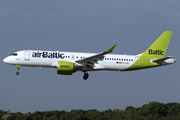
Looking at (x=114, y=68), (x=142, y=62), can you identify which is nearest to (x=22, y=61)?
(x=114, y=68)

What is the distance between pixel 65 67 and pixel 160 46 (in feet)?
58.7

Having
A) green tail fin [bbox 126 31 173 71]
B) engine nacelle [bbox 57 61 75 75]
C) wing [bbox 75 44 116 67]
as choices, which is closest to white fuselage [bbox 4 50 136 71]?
wing [bbox 75 44 116 67]

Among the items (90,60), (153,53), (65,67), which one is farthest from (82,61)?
(153,53)

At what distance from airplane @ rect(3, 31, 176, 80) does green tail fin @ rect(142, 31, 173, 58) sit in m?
0.47

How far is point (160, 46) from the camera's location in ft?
163

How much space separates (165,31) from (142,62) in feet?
26.8

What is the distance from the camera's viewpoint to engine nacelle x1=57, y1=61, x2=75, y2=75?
42.3 meters

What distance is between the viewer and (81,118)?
7819cm

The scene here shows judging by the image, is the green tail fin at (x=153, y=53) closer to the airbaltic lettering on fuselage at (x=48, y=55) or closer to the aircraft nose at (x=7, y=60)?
the airbaltic lettering on fuselage at (x=48, y=55)

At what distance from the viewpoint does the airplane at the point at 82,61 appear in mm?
43041

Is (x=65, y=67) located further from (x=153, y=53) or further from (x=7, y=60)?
(x=153, y=53)

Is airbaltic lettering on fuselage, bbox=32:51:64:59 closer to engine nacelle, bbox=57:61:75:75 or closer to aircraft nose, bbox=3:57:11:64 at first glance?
engine nacelle, bbox=57:61:75:75

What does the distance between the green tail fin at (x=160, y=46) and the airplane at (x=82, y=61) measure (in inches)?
18.7

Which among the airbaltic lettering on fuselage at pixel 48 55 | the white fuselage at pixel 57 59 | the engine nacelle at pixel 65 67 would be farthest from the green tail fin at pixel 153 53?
the airbaltic lettering on fuselage at pixel 48 55
